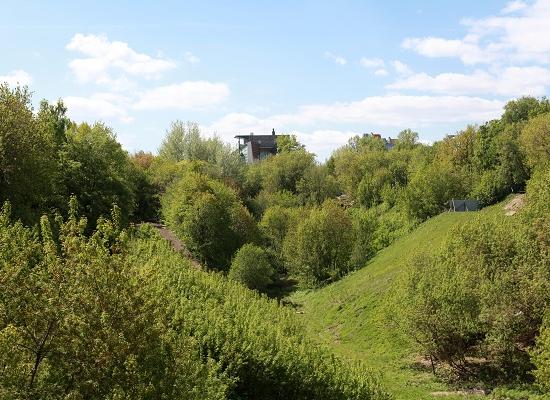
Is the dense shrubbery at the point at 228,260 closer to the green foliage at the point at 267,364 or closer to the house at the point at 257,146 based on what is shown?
the green foliage at the point at 267,364

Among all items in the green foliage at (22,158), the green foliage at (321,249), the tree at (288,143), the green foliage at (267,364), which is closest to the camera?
the green foliage at (267,364)

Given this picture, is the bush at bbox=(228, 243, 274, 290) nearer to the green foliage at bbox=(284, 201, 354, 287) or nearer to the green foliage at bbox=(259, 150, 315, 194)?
the green foliage at bbox=(284, 201, 354, 287)

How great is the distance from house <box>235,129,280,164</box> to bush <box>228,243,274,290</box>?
77.0 metres

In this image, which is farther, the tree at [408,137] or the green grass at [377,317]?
the tree at [408,137]

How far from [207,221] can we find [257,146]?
79298 mm

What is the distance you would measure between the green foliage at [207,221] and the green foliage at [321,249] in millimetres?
5824

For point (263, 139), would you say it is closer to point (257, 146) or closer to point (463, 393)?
point (257, 146)

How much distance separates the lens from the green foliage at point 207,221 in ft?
172

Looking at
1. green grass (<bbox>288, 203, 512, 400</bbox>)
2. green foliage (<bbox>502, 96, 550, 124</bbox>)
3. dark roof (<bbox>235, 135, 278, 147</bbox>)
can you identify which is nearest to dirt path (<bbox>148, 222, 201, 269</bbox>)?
green grass (<bbox>288, 203, 512, 400</bbox>)

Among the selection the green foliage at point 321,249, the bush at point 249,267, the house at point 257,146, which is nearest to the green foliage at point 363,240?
the green foliage at point 321,249

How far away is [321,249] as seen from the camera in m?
56.4

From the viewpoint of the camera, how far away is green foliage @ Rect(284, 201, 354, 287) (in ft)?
183

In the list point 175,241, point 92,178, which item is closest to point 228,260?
point 175,241

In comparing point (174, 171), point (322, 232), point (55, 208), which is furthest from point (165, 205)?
point (55, 208)
